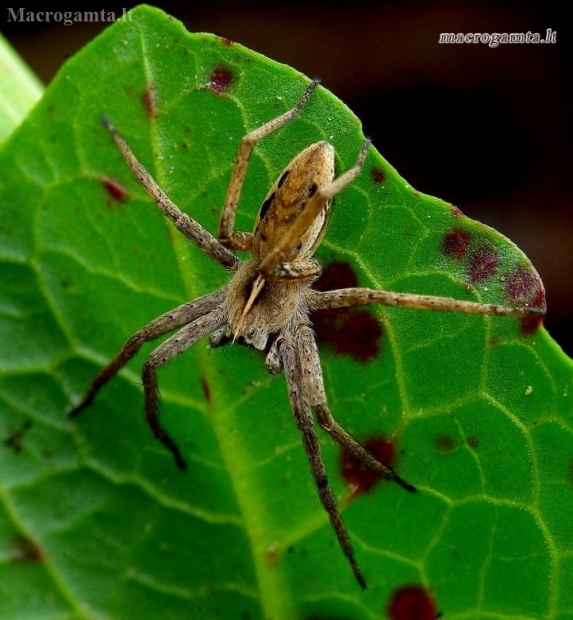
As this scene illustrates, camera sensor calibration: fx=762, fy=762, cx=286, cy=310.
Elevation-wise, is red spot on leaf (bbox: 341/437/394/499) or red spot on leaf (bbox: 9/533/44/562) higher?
red spot on leaf (bbox: 9/533/44/562)

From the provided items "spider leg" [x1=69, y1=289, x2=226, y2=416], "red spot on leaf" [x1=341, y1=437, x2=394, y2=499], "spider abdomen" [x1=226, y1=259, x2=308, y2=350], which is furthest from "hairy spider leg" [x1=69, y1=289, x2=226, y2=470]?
"red spot on leaf" [x1=341, y1=437, x2=394, y2=499]

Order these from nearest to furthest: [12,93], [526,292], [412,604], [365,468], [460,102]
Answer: [526,292] → [412,604] → [365,468] → [12,93] → [460,102]

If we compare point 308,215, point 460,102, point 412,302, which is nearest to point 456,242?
point 412,302

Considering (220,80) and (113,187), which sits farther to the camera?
(113,187)

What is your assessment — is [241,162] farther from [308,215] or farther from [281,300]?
[281,300]

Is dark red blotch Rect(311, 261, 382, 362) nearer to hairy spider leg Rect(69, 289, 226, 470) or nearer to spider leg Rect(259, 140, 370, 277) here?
spider leg Rect(259, 140, 370, 277)

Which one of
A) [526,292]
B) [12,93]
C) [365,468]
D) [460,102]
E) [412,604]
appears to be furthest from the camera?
[460,102]
